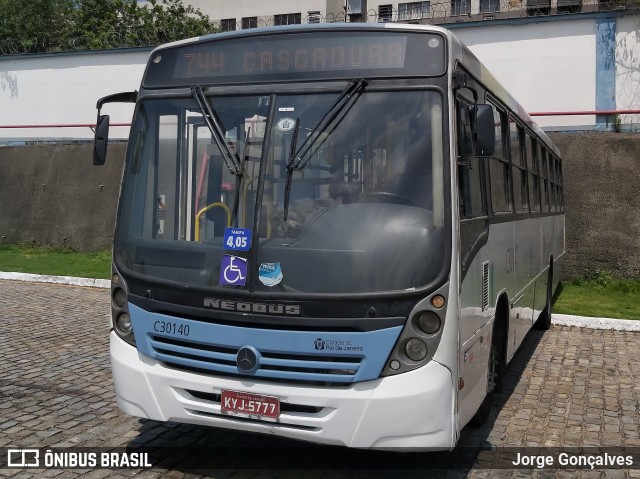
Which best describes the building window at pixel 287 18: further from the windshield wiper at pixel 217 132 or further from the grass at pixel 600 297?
the windshield wiper at pixel 217 132

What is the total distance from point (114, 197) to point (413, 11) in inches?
980

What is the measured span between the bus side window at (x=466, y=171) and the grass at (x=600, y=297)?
7361 millimetres

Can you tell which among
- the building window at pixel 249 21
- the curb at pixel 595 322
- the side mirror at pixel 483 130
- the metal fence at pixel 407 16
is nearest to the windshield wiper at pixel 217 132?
the side mirror at pixel 483 130

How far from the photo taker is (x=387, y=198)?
14.9 feet

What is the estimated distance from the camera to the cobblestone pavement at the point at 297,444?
16.9 feet

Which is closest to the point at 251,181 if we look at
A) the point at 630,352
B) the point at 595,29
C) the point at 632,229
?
the point at 630,352

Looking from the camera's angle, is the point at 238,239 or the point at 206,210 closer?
the point at 238,239

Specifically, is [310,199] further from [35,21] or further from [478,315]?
[35,21]

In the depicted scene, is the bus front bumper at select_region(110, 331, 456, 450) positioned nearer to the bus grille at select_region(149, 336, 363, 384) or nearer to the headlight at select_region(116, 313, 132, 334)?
the bus grille at select_region(149, 336, 363, 384)

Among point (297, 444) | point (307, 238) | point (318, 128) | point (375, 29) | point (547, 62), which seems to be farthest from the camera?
point (547, 62)

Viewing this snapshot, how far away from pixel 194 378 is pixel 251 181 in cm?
129

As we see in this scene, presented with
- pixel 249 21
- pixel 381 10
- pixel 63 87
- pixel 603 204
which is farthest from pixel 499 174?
pixel 249 21

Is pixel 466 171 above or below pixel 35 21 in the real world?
below

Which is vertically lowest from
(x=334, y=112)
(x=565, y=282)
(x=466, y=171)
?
(x=565, y=282)
